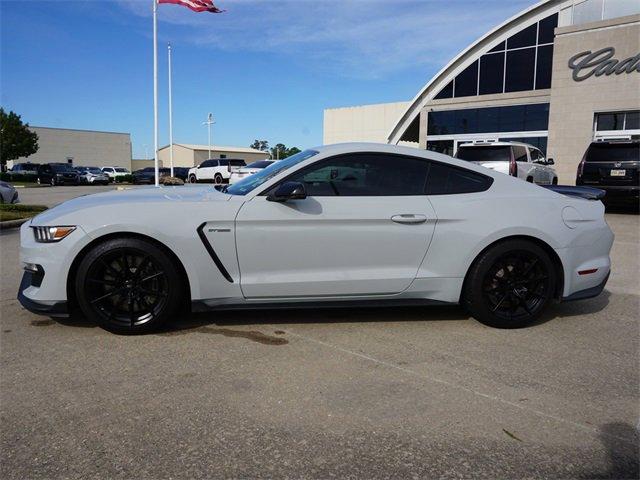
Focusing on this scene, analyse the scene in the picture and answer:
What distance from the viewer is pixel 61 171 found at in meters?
38.8

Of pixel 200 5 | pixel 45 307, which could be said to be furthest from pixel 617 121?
pixel 45 307

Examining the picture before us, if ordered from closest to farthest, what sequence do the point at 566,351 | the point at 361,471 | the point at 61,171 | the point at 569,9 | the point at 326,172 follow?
the point at 361,471 < the point at 566,351 < the point at 326,172 < the point at 569,9 < the point at 61,171

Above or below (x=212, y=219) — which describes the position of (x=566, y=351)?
below

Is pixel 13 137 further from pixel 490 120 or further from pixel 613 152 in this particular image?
pixel 613 152

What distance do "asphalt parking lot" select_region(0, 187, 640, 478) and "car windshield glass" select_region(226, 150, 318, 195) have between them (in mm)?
1099

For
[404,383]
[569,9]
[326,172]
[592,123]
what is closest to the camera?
[404,383]

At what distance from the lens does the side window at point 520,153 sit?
12.8m

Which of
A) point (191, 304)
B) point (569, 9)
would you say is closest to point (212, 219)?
point (191, 304)

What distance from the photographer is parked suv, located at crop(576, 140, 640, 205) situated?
12.1m

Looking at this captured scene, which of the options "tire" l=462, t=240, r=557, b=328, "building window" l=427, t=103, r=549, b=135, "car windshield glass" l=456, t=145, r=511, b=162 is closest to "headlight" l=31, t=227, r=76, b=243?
"tire" l=462, t=240, r=557, b=328

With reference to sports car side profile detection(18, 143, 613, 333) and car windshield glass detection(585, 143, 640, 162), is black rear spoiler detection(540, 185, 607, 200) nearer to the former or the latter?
sports car side profile detection(18, 143, 613, 333)

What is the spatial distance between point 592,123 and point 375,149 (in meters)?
21.3

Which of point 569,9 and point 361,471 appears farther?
point 569,9

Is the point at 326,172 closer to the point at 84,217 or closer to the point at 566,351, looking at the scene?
the point at 84,217
